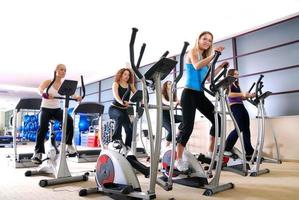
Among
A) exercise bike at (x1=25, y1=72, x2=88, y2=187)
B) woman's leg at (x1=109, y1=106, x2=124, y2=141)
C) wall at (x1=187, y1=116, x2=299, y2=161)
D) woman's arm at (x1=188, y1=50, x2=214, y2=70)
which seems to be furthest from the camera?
wall at (x1=187, y1=116, x2=299, y2=161)

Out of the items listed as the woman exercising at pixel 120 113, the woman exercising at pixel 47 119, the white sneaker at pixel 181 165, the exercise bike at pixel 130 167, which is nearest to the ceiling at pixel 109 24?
the woman exercising at pixel 120 113

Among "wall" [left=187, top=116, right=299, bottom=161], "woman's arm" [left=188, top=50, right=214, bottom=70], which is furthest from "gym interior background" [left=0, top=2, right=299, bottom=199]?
"woman's arm" [left=188, top=50, right=214, bottom=70]

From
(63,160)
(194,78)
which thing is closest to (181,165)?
(194,78)

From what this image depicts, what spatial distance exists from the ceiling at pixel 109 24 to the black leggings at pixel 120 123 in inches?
101

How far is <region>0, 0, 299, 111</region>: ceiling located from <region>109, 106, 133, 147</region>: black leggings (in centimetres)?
255

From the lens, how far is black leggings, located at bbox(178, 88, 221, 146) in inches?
90.3

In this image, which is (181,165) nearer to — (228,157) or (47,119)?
(228,157)

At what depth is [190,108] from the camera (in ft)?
7.55

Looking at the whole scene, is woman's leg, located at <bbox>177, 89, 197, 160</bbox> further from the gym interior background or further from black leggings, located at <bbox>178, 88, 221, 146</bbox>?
the gym interior background

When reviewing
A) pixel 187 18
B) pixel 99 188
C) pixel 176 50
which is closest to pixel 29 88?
pixel 176 50

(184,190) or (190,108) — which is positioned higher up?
(190,108)

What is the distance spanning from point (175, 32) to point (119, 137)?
3892 mm

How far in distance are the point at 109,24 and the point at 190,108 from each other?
13.8 ft

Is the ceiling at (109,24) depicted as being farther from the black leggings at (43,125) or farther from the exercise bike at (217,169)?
the exercise bike at (217,169)
